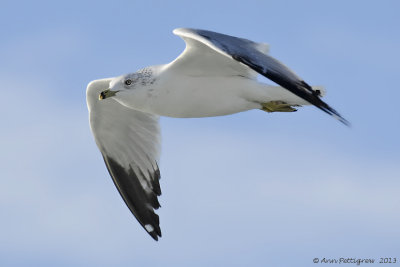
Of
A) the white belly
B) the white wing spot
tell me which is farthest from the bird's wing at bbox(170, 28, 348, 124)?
the white wing spot

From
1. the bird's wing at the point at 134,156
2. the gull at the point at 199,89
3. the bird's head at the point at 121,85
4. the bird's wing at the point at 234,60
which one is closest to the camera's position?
the bird's wing at the point at 234,60

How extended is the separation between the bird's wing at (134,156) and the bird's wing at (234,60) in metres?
1.96

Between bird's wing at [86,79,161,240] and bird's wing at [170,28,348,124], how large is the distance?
6.43 feet

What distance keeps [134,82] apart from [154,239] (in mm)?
2357

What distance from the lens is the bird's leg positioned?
974cm

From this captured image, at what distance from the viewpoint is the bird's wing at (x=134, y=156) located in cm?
1134

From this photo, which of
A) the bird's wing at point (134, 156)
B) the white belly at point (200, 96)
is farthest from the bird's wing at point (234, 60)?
the bird's wing at point (134, 156)

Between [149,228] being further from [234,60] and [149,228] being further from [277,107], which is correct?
[234,60]

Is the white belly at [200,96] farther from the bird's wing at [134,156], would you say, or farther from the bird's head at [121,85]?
the bird's wing at [134,156]

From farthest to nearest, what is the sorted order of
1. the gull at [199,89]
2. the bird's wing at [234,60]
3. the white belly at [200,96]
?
the white belly at [200,96] < the gull at [199,89] < the bird's wing at [234,60]

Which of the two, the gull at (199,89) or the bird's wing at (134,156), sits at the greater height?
the gull at (199,89)

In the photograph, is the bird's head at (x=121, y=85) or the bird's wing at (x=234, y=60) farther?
the bird's head at (x=121, y=85)

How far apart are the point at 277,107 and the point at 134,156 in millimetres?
2511

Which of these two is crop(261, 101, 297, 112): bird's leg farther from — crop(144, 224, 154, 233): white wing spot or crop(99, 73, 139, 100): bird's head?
crop(144, 224, 154, 233): white wing spot
